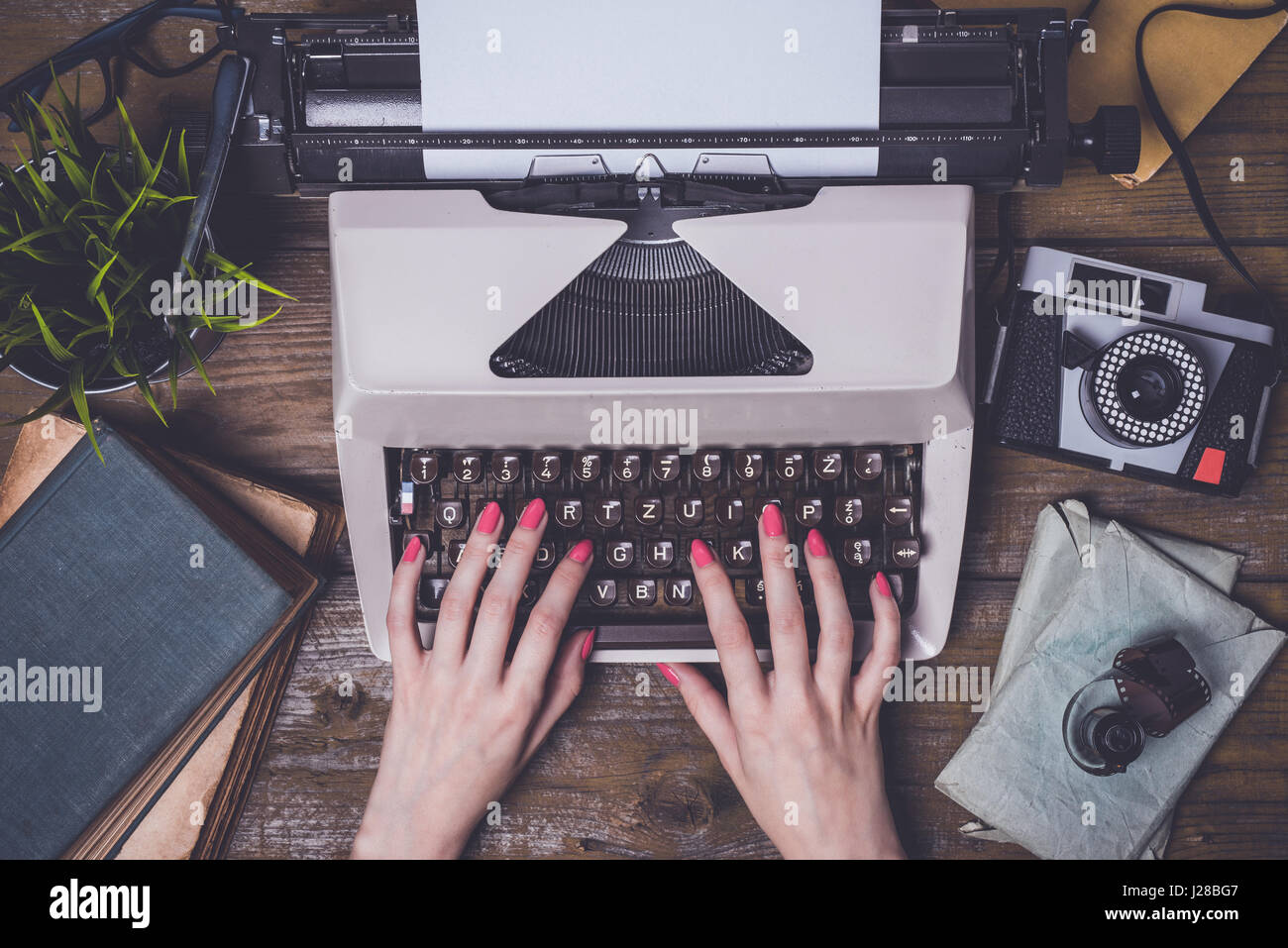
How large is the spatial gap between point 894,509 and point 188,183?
1098 millimetres

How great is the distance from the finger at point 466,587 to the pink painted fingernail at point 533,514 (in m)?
0.04

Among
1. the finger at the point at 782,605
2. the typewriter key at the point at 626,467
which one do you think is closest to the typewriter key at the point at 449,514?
the typewriter key at the point at 626,467

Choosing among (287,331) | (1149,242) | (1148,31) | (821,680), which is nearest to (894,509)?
(821,680)

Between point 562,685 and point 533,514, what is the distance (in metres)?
0.31

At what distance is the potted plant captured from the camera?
1.14 metres

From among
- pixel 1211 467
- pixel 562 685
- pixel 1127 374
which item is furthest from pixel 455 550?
pixel 1211 467

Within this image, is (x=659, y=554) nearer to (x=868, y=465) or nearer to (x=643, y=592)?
(x=643, y=592)

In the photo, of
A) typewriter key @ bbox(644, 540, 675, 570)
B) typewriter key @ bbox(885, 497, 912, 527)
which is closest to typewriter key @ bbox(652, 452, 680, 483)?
typewriter key @ bbox(644, 540, 675, 570)

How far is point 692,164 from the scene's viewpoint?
3.83 ft

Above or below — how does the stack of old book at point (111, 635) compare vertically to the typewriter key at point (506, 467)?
below

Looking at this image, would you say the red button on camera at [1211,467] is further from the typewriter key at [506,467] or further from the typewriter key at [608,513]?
the typewriter key at [506,467]

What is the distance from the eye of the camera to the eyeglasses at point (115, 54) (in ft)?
4.39

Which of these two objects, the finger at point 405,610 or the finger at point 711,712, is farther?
the finger at point 711,712
